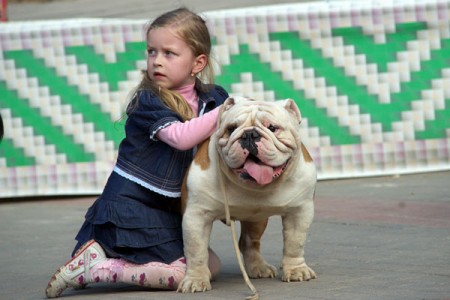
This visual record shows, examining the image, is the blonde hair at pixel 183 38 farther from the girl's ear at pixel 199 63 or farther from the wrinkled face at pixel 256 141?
the wrinkled face at pixel 256 141

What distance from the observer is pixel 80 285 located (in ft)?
16.4

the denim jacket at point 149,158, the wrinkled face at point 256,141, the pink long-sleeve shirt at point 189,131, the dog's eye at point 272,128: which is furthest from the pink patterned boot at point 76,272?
the dog's eye at point 272,128

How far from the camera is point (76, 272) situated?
4930mm

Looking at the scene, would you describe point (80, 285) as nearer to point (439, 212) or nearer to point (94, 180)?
point (439, 212)

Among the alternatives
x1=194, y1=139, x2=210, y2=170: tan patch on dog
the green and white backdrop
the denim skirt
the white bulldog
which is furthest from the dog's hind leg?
the green and white backdrop

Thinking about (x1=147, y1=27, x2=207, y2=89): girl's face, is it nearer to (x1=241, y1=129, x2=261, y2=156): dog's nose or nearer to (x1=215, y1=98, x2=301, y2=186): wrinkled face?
(x1=215, y1=98, x2=301, y2=186): wrinkled face

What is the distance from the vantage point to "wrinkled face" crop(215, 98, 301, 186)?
14.7 ft

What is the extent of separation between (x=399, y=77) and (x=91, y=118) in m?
2.37

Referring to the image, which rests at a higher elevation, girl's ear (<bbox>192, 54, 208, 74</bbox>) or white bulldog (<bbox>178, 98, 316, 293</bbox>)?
girl's ear (<bbox>192, 54, 208, 74</bbox>)

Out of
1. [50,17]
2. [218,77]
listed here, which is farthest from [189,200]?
[50,17]

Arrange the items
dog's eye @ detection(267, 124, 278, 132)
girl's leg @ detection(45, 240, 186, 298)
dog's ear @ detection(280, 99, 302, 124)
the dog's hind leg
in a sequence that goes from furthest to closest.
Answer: the dog's hind leg → girl's leg @ detection(45, 240, 186, 298) → dog's ear @ detection(280, 99, 302, 124) → dog's eye @ detection(267, 124, 278, 132)

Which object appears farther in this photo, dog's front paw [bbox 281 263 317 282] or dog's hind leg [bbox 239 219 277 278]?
dog's hind leg [bbox 239 219 277 278]

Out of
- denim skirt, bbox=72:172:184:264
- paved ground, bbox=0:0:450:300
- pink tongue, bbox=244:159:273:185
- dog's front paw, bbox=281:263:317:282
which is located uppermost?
pink tongue, bbox=244:159:273:185

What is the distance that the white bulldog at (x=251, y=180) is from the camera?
4.52 m
